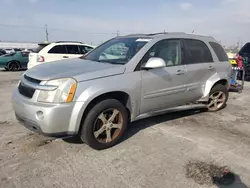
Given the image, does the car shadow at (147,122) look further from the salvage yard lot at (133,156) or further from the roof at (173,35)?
the roof at (173,35)

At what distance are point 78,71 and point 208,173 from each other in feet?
7.12

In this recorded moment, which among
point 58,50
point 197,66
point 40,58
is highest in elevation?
point 58,50

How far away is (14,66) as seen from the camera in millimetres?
15484

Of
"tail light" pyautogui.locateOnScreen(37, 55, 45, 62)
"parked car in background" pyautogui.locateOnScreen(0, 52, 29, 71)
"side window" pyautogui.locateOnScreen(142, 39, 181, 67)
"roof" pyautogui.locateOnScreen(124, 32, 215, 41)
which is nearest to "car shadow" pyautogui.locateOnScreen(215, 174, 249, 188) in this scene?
"side window" pyautogui.locateOnScreen(142, 39, 181, 67)

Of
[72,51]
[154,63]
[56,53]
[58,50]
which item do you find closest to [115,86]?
[154,63]

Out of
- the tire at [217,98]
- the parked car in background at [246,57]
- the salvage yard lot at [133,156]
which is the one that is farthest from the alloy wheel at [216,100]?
the parked car in background at [246,57]

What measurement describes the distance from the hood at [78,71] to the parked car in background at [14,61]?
13.0 metres

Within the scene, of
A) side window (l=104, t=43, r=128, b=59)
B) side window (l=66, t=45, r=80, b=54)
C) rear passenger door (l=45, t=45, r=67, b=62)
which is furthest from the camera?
side window (l=66, t=45, r=80, b=54)

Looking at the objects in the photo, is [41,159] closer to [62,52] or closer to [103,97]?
[103,97]

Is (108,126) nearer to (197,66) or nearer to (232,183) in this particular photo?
(232,183)

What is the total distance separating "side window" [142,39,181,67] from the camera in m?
4.07

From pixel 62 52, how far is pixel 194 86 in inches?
301

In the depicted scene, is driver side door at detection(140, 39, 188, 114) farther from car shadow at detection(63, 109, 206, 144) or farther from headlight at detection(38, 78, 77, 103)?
headlight at detection(38, 78, 77, 103)

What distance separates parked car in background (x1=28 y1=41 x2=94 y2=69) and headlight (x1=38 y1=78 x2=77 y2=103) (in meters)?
7.67
